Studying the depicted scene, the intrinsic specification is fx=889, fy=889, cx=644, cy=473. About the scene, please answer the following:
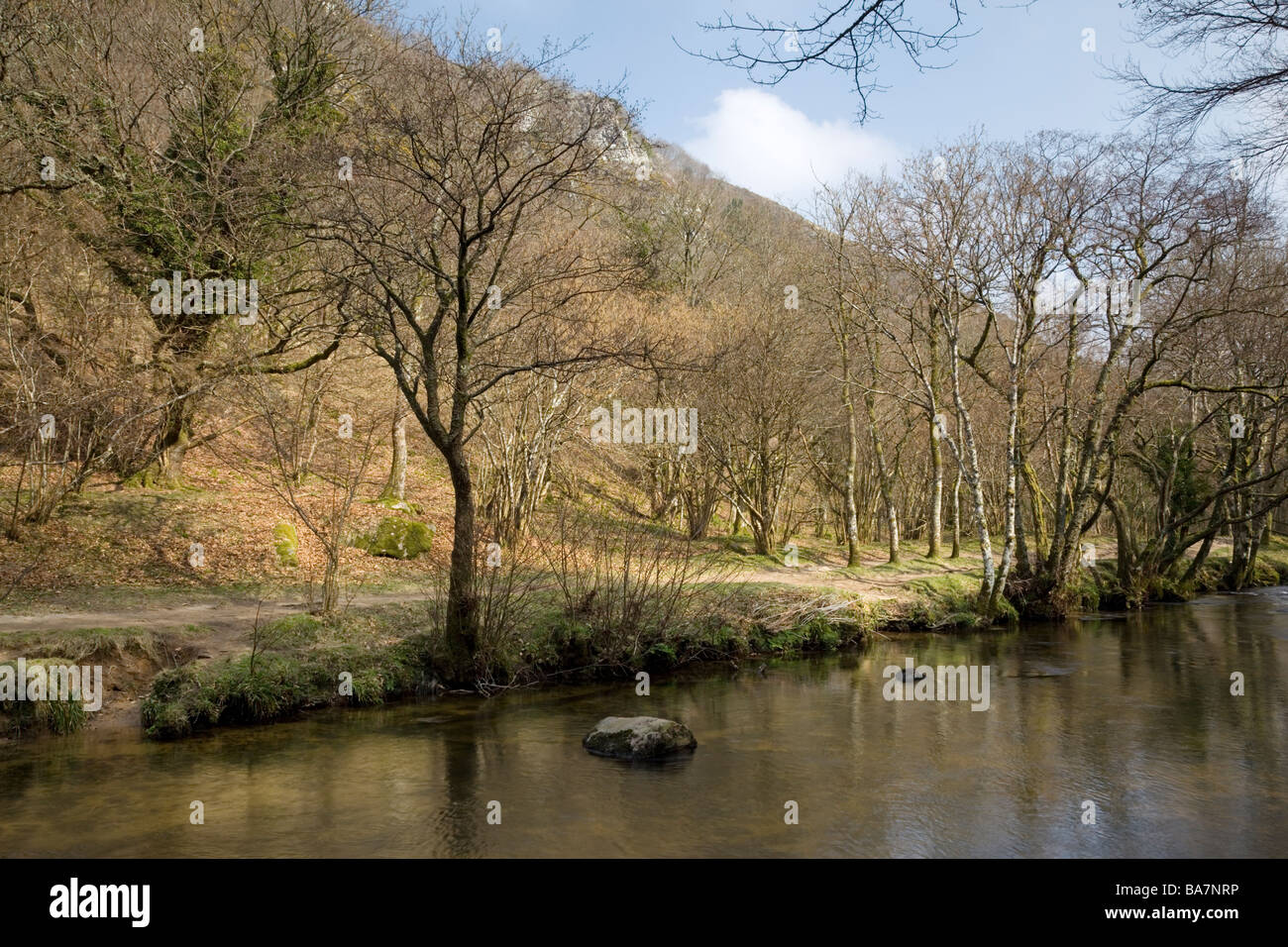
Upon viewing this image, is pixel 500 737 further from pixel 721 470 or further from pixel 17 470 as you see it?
pixel 721 470

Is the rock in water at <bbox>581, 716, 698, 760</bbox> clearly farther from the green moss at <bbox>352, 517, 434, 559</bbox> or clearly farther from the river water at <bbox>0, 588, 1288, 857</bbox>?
the green moss at <bbox>352, 517, 434, 559</bbox>

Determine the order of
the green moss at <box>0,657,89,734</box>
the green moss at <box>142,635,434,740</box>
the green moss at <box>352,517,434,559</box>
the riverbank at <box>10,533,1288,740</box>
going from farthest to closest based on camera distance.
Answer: the green moss at <box>352,517,434,559</box> < the riverbank at <box>10,533,1288,740</box> < the green moss at <box>142,635,434,740</box> < the green moss at <box>0,657,89,734</box>

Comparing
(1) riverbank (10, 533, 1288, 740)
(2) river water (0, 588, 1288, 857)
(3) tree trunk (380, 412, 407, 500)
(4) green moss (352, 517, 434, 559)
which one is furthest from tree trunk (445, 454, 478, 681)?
(3) tree trunk (380, 412, 407, 500)

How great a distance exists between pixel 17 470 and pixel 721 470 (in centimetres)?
1711

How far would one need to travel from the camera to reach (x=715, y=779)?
9312 mm

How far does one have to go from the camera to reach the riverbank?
10.9 metres

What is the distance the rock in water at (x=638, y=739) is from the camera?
1000 cm

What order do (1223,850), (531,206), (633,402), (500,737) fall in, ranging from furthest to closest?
(633,402)
(531,206)
(500,737)
(1223,850)

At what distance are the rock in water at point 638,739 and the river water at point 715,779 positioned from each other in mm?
225

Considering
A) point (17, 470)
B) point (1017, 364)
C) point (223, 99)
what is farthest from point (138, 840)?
point (1017, 364)

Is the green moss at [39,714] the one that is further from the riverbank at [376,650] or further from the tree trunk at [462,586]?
the tree trunk at [462,586]

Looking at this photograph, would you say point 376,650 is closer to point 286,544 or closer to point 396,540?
point 286,544

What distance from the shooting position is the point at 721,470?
85.6ft

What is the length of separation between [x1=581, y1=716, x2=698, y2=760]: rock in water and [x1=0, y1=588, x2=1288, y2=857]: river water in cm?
23
